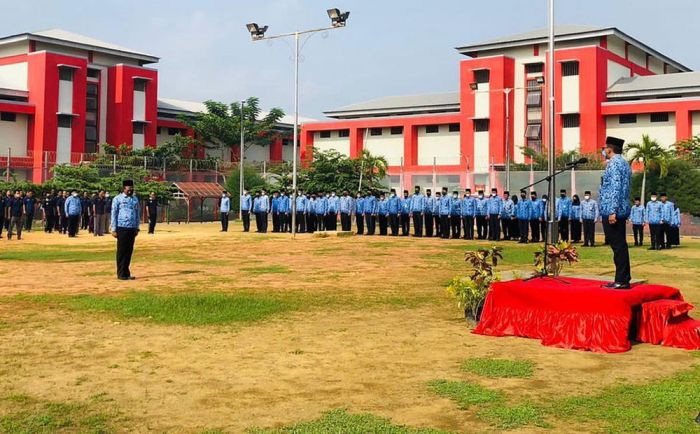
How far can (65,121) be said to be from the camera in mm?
46875

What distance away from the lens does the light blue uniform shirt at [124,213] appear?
1257 cm

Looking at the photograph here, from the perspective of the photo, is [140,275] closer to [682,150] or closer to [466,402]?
[466,402]

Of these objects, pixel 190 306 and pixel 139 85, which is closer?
pixel 190 306

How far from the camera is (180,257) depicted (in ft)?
57.4

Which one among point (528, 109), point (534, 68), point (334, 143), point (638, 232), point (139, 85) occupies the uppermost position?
point (534, 68)

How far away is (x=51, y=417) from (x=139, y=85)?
164ft

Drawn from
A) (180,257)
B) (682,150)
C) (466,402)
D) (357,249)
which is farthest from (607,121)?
(466,402)

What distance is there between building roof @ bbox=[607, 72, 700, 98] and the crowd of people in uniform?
21.8 m

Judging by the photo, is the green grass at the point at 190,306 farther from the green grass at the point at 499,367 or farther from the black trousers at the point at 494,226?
the black trousers at the point at 494,226

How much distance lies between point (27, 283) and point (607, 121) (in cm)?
4139

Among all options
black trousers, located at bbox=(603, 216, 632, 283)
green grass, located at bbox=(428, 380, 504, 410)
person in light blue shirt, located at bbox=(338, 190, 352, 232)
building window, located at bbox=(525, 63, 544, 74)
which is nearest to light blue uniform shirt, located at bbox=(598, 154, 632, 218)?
black trousers, located at bbox=(603, 216, 632, 283)

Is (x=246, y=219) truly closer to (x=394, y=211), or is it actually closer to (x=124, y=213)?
(x=394, y=211)

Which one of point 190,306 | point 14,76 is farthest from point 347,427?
point 14,76

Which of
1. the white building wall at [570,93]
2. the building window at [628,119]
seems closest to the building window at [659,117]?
the building window at [628,119]
